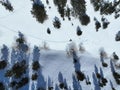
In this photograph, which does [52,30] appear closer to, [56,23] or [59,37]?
[56,23]

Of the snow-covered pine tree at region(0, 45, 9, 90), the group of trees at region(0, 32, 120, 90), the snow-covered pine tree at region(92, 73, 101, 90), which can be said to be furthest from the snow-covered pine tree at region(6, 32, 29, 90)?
the snow-covered pine tree at region(92, 73, 101, 90)

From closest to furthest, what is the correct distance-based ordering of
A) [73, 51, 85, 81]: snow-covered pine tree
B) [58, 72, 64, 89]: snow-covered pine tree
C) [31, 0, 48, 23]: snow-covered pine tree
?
[58, 72, 64, 89]: snow-covered pine tree, [73, 51, 85, 81]: snow-covered pine tree, [31, 0, 48, 23]: snow-covered pine tree

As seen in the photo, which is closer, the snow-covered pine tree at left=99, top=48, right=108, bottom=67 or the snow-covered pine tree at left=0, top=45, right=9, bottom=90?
the snow-covered pine tree at left=0, top=45, right=9, bottom=90

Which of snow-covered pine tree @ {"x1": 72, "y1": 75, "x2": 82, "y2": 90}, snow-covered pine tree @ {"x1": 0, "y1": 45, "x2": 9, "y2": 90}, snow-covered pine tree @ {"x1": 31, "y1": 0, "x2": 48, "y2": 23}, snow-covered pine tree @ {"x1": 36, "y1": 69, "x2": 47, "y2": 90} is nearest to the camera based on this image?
snow-covered pine tree @ {"x1": 0, "y1": 45, "x2": 9, "y2": 90}

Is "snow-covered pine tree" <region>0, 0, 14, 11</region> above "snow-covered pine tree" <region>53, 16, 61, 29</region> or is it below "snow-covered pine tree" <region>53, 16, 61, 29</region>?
above

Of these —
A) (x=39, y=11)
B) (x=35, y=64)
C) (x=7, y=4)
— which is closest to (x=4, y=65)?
(x=35, y=64)

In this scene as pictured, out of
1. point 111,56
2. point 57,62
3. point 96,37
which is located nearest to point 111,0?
point 96,37

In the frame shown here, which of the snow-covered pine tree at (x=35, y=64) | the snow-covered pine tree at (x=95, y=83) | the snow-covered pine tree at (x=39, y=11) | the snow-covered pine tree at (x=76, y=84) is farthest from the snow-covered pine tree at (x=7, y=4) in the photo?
the snow-covered pine tree at (x=95, y=83)

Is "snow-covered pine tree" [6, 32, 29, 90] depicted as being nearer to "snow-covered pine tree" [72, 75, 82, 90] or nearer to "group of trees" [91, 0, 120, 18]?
"snow-covered pine tree" [72, 75, 82, 90]

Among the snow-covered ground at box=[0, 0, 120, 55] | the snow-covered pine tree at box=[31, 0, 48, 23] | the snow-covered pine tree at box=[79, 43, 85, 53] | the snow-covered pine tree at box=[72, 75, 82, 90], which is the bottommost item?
the snow-covered pine tree at box=[72, 75, 82, 90]

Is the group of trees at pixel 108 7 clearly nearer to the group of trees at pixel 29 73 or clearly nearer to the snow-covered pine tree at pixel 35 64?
the group of trees at pixel 29 73

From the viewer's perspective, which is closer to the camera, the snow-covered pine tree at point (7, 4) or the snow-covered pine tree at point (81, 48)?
the snow-covered pine tree at point (81, 48)
